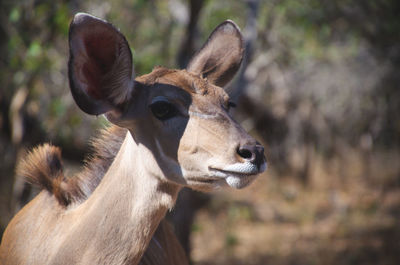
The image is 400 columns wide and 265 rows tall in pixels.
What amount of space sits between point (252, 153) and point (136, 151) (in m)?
0.67

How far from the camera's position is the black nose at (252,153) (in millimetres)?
2438

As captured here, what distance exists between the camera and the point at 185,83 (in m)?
2.76

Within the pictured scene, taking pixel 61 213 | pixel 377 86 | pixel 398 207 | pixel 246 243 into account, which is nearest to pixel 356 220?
pixel 398 207

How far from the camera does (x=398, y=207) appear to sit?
11.9 m

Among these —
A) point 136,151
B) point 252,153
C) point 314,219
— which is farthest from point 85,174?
point 314,219

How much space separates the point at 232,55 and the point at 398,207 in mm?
9861

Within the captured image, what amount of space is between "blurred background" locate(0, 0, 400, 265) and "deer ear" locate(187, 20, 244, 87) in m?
1.89

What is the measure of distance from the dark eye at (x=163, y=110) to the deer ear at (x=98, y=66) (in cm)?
16

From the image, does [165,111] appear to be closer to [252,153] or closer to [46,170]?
[252,153]

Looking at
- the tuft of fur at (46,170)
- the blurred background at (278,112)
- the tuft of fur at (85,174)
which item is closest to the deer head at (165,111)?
the tuft of fur at (85,174)

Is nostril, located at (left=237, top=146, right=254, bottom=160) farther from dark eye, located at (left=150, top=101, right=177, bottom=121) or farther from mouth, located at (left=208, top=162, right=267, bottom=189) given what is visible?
dark eye, located at (left=150, top=101, right=177, bottom=121)

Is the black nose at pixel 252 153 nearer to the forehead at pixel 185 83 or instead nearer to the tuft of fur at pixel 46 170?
the forehead at pixel 185 83

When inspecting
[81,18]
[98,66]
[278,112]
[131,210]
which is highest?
[81,18]

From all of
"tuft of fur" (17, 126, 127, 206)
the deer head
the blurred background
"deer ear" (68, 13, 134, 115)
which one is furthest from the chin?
the blurred background
